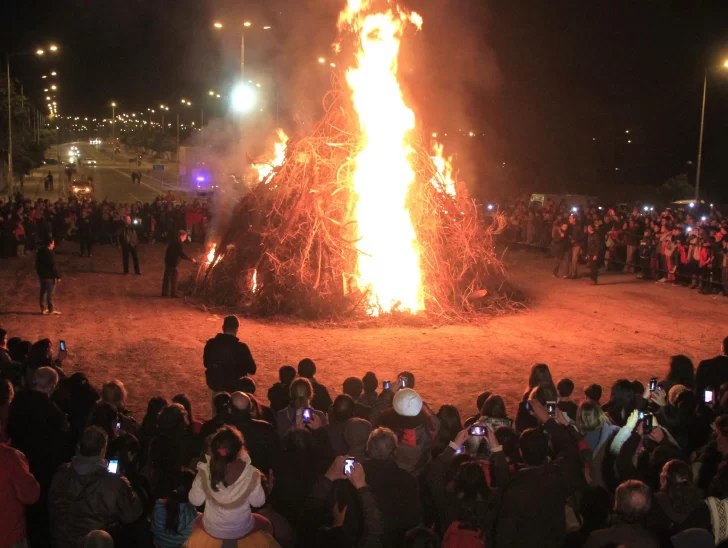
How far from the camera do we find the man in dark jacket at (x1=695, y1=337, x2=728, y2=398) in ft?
24.5

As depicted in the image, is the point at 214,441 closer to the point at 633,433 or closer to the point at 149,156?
the point at 633,433

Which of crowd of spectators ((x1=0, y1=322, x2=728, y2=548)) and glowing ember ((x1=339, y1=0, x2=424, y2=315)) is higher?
glowing ember ((x1=339, y1=0, x2=424, y2=315))

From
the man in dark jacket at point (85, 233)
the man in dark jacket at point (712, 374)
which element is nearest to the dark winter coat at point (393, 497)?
the man in dark jacket at point (712, 374)

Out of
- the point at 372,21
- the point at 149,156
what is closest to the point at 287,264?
the point at 372,21

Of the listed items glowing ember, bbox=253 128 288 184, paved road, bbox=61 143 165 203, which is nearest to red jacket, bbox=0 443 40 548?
glowing ember, bbox=253 128 288 184

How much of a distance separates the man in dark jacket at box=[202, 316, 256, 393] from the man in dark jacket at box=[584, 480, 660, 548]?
4.69 m

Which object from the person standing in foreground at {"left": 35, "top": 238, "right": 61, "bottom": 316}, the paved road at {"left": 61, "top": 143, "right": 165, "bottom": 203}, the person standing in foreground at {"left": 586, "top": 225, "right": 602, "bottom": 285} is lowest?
the person standing in foreground at {"left": 35, "top": 238, "right": 61, "bottom": 316}

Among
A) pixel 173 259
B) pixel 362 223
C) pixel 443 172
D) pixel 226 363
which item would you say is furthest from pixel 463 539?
pixel 443 172

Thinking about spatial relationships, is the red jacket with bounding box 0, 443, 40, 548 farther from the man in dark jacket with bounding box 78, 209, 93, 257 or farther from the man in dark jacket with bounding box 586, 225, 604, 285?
the man in dark jacket with bounding box 78, 209, 93, 257

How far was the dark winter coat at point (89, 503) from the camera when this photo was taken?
4352mm

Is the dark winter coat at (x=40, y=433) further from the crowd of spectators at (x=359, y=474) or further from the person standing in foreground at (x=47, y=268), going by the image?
the person standing in foreground at (x=47, y=268)

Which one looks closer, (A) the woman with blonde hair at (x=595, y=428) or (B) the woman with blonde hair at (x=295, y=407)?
(A) the woman with blonde hair at (x=595, y=428)

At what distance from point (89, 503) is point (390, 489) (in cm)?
169

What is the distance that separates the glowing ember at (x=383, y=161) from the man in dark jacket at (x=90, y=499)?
1094 cm
